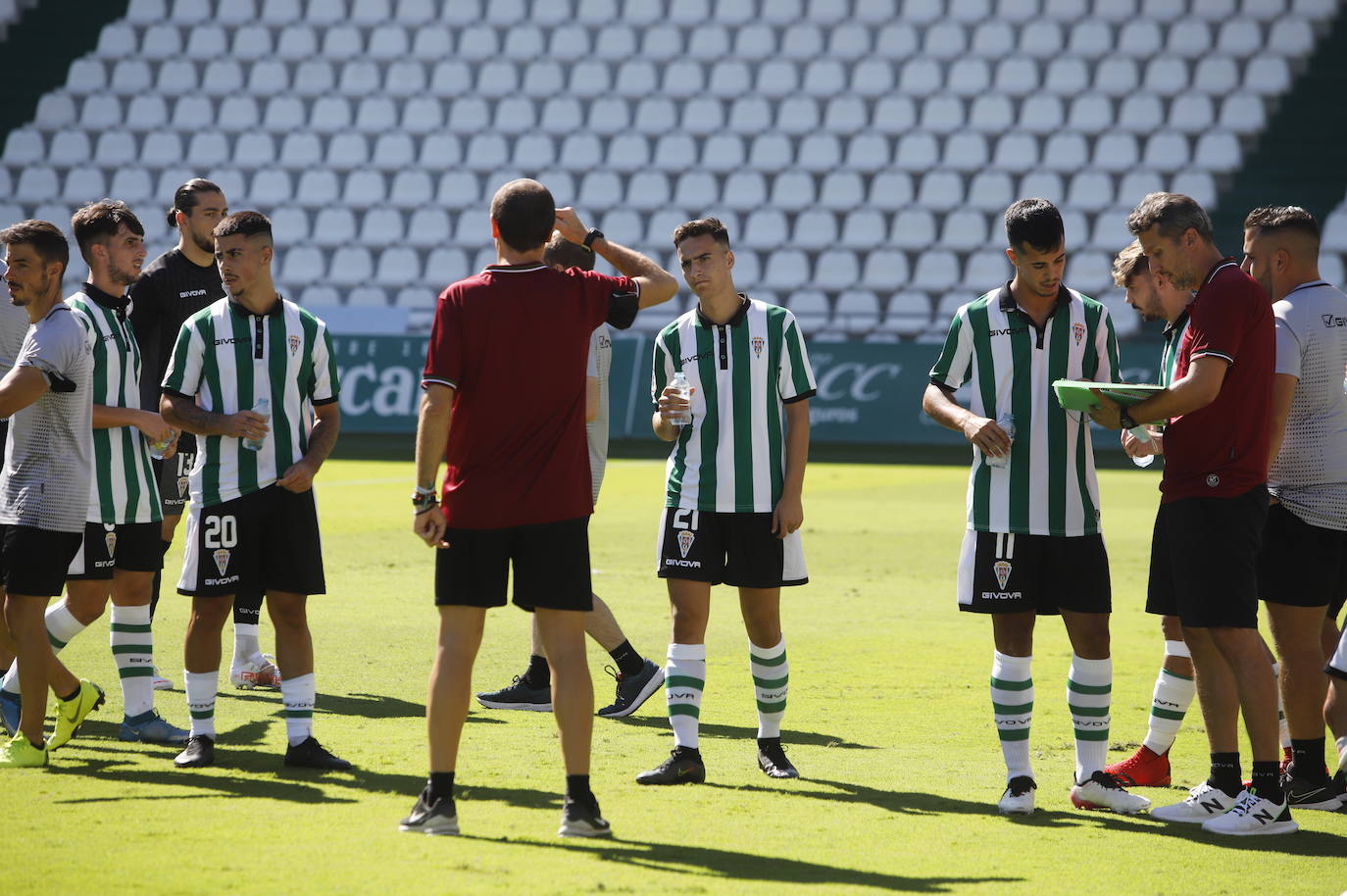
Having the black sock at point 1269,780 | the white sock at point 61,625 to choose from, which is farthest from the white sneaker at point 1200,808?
the white sock at point 61,625

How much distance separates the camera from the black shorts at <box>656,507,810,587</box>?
5.97 meters

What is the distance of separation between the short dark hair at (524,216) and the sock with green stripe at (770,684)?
1.92 metres

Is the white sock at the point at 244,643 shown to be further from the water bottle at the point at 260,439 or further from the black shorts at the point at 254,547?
the water bottle at the point at 260,439

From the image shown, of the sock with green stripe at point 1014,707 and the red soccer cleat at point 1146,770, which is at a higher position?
the sock with green stripe at point 1014,707

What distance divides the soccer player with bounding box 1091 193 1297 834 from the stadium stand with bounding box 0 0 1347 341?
63.1ft

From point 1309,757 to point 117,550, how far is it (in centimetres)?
470

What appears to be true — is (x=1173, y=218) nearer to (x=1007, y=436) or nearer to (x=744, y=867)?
(x=1007, y=436)

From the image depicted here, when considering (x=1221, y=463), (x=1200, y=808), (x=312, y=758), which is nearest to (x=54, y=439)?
(x=312, y=758)

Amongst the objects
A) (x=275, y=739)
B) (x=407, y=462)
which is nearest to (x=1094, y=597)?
(x=275, y=739)

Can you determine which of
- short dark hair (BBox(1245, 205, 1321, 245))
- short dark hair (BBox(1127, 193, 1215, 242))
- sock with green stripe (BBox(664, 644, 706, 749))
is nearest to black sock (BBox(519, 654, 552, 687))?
sock with green stripe (BBox(664, 644, 706, 749))

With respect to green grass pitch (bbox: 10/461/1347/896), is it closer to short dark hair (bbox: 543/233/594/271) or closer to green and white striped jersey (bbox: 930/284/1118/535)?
green and white striped jersey (bbox: 930/284/1118/535)

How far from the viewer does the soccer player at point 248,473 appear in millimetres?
5781

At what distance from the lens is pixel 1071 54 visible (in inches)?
1117

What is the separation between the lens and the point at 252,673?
7547 millimetres
